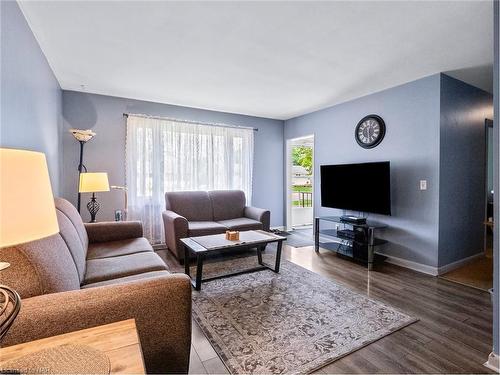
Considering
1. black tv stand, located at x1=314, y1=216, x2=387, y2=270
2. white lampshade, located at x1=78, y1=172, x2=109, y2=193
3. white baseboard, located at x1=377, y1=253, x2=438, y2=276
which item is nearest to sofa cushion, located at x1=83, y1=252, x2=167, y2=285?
white lampshade, located at x1=78, y1=172, x2=109, y2=193

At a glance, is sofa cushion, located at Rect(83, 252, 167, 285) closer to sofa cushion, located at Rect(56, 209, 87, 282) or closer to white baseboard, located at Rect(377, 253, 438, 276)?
sofa cushion, located at Rect(56, 209, 87, 282)

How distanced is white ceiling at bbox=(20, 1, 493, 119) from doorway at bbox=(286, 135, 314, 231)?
Answer: 223 centimetres

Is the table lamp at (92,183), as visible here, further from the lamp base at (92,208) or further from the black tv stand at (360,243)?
the black tv stand at (360,243)

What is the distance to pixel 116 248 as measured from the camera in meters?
2.57

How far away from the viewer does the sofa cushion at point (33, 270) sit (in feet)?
3.69

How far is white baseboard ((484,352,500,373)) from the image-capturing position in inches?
63.5

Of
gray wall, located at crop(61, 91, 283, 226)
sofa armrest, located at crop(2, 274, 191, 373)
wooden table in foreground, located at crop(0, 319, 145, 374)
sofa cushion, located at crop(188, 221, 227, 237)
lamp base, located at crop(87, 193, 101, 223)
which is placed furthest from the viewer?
gray wall, located at crop(61, 91, 283, 226)

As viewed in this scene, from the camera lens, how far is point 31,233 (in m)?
0.70

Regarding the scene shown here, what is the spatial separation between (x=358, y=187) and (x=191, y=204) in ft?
8.58

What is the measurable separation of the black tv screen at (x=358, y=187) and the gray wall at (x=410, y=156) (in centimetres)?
14

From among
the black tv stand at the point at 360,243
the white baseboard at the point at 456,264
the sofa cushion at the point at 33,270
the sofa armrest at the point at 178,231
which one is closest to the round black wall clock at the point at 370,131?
the black tv stand at the point at 360,243

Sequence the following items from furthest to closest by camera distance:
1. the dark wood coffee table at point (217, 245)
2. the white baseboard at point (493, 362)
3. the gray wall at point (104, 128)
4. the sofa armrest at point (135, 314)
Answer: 1. the gray wall at point (104, 128)
2. the dark wood coffee table at point (217, 245)
3. the white baseboard at point (493, 362)
4. the sofa armrest at point (135, 314)

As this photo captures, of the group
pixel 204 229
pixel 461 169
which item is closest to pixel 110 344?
pixel 204 229

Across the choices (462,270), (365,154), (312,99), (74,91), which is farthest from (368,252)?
(74,91)
